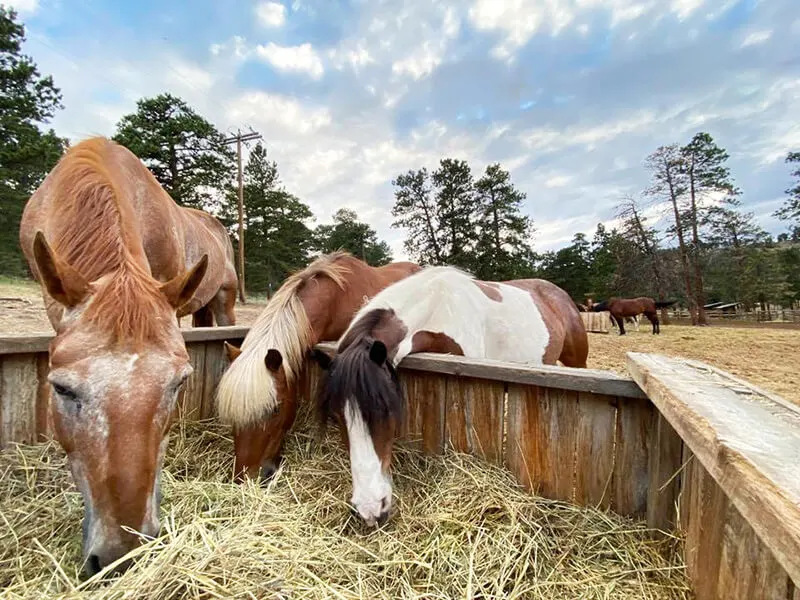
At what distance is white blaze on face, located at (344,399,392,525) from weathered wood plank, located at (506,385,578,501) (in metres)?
0.68

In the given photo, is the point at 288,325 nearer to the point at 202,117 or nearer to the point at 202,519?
the point at 202,519

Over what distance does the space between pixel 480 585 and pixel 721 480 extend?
0.94 metres

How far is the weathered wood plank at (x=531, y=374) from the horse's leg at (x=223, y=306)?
3.54m

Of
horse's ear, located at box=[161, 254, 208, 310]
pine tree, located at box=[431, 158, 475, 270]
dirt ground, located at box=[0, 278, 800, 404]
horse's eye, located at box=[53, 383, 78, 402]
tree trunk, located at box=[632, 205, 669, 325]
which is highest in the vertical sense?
pine tree, located at box=[431, 158, 475, 270]

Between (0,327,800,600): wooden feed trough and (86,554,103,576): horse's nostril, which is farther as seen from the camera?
(86,554,103,576): horse's nostril

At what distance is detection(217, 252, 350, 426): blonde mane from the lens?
2070 millimetres

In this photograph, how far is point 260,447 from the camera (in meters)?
2.15

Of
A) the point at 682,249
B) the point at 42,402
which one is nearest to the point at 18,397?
the point at 42,402

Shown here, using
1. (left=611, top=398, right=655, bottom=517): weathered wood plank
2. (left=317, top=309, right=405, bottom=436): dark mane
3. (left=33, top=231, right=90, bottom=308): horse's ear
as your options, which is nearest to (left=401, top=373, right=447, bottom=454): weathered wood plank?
(left=317, top=309, right=405, bottom=436): dark mane

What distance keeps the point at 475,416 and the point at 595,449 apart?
0.59 meters

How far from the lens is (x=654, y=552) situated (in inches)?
58.2

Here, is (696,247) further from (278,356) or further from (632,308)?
(278,356)

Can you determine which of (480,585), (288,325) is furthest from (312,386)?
(480,585)

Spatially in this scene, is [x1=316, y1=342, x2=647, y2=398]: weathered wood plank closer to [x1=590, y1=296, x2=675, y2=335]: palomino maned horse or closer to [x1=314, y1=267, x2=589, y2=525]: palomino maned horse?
[x1=314, y1=267, x2=589, y2=525]: palomino maned horse
